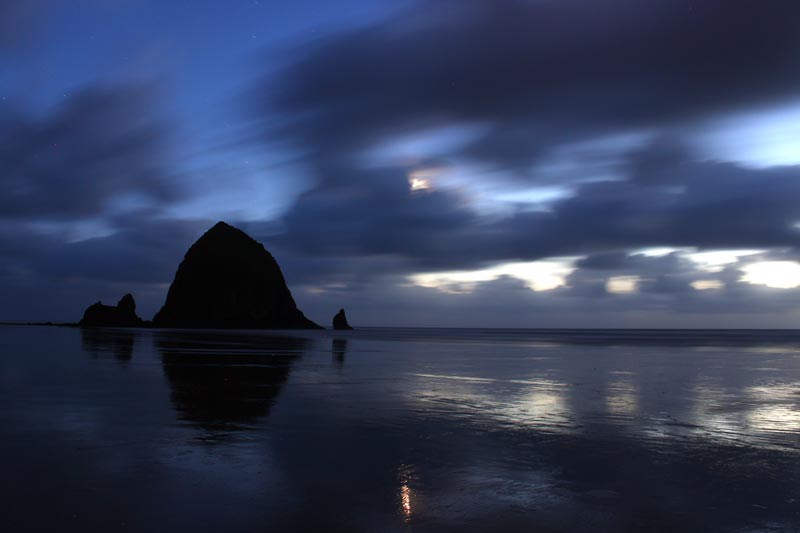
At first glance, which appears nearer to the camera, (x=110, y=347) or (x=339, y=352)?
(x=339, y=352)

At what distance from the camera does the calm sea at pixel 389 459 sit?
25.5ft

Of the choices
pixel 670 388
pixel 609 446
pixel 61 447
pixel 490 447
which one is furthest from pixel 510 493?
pixel 670 388

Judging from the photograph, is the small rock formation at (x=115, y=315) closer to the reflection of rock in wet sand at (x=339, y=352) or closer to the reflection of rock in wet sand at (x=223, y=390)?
the reflection of rock in wet sand at (x=339, y=352)

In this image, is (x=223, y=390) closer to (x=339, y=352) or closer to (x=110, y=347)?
(x=339, y=352)

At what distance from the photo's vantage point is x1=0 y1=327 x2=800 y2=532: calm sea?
25.5ft

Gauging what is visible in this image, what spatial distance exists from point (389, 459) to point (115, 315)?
210m

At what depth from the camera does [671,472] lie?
34.1ft

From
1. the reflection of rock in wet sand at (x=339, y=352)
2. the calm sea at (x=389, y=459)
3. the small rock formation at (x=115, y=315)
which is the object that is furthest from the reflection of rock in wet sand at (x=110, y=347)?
the small rock formation at (x=115, y=315)

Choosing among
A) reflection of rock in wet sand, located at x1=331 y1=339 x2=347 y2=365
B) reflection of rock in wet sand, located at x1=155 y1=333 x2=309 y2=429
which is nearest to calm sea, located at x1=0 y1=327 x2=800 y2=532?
reflection of rock in wet sand, located at x1=155 y1=333 x2=309 y2=429

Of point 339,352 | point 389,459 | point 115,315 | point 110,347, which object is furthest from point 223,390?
point 115,315

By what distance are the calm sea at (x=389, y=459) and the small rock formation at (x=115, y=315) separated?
190449 millimetres

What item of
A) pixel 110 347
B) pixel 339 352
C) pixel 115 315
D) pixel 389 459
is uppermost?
pixel 115 315

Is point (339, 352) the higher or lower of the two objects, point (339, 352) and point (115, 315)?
the lower

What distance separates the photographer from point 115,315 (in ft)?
648
